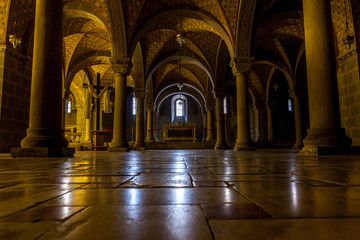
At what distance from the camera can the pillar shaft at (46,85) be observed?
4.60 meters

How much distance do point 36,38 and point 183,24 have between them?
915 centimetres

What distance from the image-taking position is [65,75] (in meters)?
14.8

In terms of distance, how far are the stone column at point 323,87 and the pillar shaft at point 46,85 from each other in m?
5.09

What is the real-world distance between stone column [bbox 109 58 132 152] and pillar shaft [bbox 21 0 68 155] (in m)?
4.61

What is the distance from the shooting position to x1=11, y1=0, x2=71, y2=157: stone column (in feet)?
14.9

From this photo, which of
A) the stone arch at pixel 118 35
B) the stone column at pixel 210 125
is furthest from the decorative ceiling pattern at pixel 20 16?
the stone column at pixel 210 125

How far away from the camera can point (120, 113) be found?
379 inches

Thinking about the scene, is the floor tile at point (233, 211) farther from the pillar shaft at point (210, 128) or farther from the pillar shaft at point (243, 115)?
the pillar shaft at point (210, 128)

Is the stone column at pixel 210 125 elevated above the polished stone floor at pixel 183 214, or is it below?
above

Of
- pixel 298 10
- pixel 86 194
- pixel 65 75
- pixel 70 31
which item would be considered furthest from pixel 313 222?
pixel 65 75

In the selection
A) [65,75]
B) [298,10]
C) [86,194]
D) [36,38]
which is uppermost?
[298,10]

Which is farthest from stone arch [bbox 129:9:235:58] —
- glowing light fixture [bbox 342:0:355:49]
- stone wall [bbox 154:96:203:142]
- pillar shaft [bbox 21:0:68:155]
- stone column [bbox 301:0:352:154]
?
stone wall [bbox 154:96:203:142]

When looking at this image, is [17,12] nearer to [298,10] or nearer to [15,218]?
[15,218]

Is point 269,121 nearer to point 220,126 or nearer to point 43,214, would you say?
point 220,126
